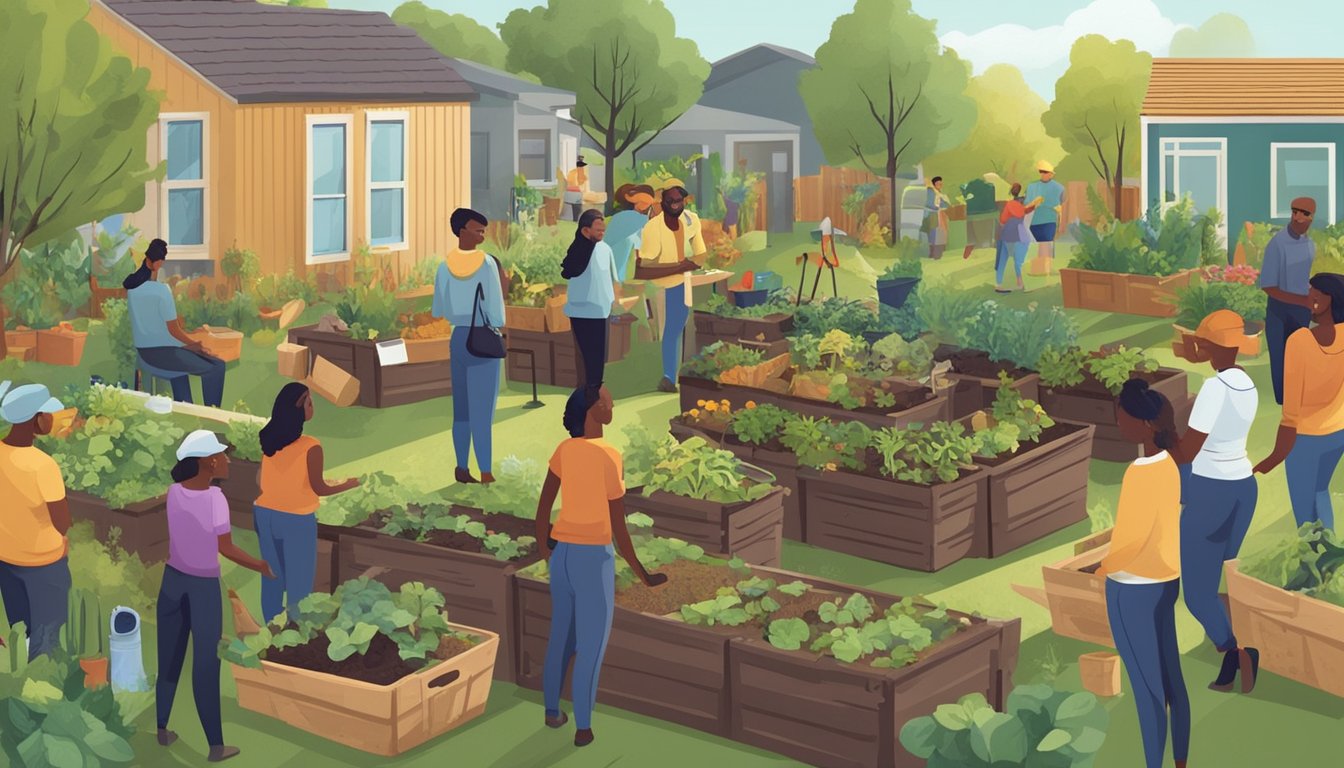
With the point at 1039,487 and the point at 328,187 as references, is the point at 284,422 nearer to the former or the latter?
the point at 1039,487

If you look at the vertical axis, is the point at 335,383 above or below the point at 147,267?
below

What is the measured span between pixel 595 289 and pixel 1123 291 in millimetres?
9450

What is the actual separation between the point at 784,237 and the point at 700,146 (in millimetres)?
4111

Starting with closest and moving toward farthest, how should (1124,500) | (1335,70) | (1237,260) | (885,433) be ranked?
(1124,500), (885,433), (1237,260), (1335,70)

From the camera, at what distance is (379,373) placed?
16.8 m

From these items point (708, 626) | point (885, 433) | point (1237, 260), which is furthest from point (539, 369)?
point (1237, 260)

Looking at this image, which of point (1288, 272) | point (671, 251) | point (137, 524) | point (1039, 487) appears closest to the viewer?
point (137, 524)

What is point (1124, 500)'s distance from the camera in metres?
8.77

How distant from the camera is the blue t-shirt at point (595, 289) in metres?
14.7

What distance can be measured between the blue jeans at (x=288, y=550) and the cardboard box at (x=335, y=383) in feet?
20.0

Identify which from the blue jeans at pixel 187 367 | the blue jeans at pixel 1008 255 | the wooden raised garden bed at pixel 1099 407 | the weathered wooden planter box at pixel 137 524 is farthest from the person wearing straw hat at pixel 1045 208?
the weathered wooden planter box at pixel 137 524

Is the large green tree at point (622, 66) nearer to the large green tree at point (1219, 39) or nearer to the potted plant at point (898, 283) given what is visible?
the potted plant at point (898, 283)

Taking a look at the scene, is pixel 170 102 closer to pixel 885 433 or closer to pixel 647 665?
pixel 885 433

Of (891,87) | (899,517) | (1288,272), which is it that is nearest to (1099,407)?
(1288,272)
